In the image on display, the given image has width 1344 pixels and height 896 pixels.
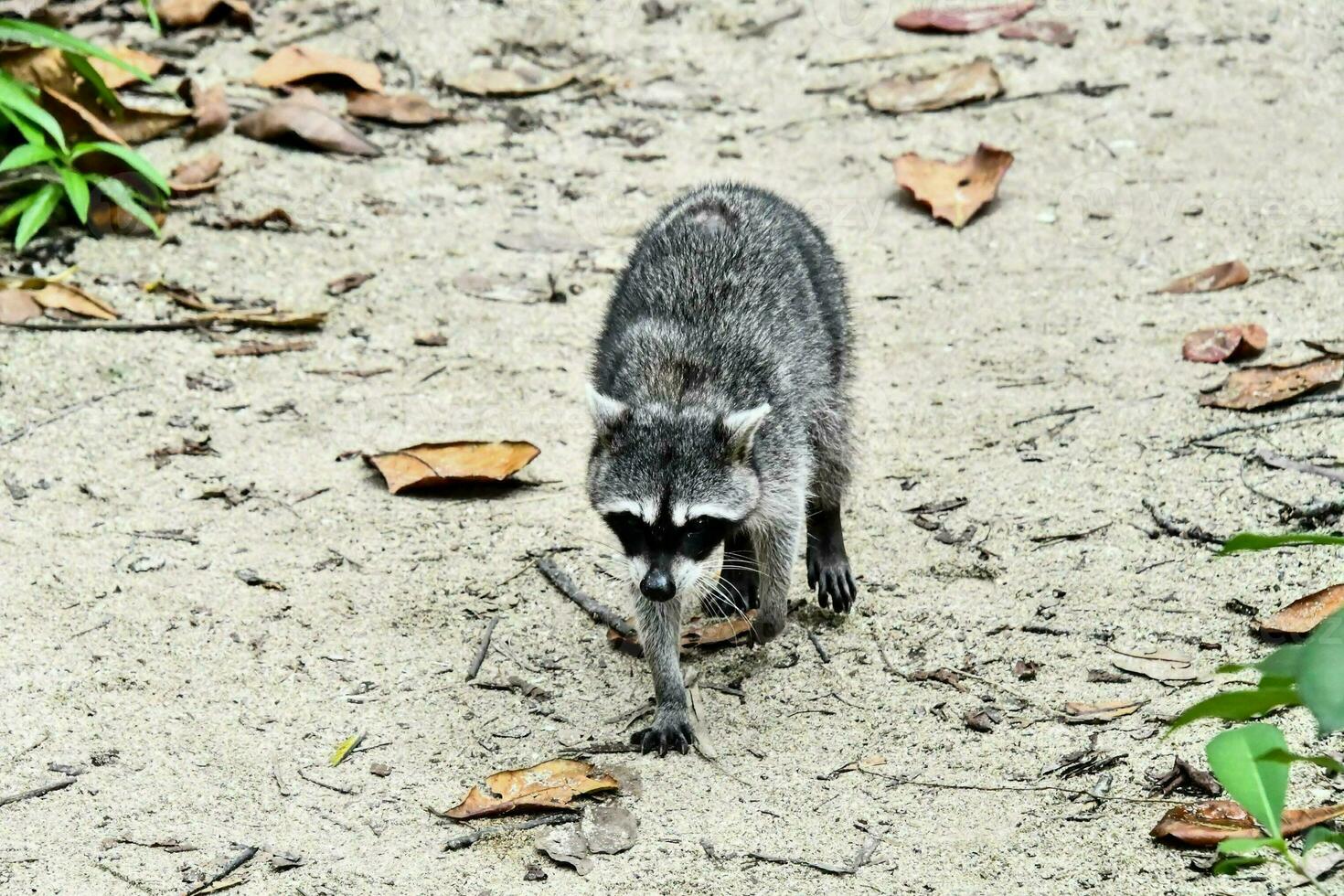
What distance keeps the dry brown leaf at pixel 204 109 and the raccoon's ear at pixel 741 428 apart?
4.47 m

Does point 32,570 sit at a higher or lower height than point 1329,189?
lower

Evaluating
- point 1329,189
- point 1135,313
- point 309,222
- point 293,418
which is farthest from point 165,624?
point 1329,189

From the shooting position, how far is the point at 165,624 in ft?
16.9

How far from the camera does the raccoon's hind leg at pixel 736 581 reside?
5.75 metres

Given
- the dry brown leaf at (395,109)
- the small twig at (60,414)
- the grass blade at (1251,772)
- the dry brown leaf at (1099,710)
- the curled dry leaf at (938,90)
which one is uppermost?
the grass blade at (1251,772)

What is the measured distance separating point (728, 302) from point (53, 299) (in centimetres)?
330

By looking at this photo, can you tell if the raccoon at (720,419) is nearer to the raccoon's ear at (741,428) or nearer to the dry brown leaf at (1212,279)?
the raccoon's ear at (741,428)

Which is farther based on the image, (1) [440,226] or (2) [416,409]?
(1) [440,226]

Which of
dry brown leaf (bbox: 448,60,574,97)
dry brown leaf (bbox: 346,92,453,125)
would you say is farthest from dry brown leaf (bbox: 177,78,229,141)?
dry brown leaf (bbox: 448,60,574,97)

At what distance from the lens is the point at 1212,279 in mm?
7207

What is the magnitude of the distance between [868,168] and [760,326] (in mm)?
3488

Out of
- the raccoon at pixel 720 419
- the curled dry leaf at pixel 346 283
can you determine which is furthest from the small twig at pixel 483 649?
the curled dry leaf at pixel 346 283

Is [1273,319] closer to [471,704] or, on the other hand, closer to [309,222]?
[471,704]

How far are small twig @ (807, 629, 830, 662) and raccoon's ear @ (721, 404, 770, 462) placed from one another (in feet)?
2.57
